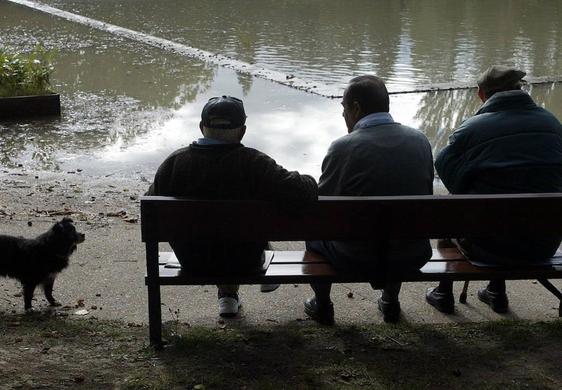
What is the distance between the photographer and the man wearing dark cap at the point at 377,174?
4.55m

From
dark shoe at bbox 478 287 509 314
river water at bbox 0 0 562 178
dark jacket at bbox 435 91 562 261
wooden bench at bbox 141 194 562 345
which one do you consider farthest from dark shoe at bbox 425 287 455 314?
river water at bbox 0 0 562 178

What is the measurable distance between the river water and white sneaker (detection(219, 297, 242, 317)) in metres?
4.29

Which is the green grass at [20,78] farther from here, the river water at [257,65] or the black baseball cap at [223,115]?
the black baseball cap at [223,115]

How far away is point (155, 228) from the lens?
4270mm

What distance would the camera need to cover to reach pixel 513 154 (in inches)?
188

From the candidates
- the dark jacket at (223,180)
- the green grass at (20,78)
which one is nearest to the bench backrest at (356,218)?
the dark jacket at (223,180)

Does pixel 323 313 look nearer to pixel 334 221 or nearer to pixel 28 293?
pixel 334 221

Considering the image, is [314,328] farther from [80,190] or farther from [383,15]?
[383,15]

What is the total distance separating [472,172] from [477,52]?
14093mm

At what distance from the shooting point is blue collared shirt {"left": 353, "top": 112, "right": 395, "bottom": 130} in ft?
15.4

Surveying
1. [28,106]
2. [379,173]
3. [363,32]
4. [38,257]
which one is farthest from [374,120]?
[363,32]

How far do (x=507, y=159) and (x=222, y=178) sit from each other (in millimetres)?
1666

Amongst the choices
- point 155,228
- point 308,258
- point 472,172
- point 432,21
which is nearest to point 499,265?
point 472,172

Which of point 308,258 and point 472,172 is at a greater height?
point 472,172
